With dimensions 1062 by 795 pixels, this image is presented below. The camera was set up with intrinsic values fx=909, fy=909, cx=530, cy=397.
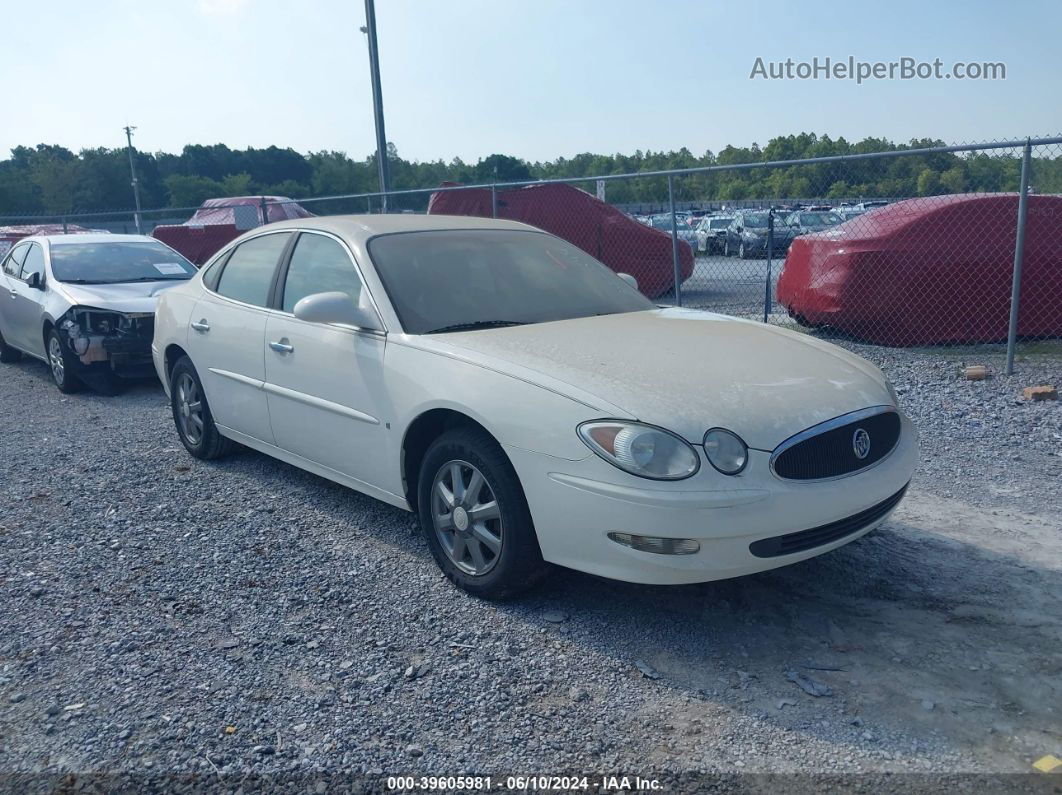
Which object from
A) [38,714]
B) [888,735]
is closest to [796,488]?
[888,735]

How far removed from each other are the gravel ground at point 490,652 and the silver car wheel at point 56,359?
3.80 m

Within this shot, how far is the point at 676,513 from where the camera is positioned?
124 inches

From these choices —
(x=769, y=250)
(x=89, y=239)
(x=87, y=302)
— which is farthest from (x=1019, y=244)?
(x=89, y=239)

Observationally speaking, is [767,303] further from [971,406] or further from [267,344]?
[267,344]

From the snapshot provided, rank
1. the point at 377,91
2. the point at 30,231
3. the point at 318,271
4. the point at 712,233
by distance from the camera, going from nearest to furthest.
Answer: the point at 318,271 < the point at 712,233 < the point at 377,91 < the point at 30,231

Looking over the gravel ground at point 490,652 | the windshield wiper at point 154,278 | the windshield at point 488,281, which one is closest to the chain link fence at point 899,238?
the windshield wiper at point 154,278

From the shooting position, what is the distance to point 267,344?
4.95 m

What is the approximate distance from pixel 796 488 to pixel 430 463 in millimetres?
1540

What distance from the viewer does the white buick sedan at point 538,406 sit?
324 cm

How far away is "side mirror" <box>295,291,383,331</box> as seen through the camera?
13.7 ft

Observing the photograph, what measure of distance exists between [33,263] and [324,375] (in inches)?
263

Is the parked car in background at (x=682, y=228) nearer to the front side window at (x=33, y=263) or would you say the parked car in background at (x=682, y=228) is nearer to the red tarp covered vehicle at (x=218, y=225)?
the red tarp covered vehicle at (x=218, y=225)

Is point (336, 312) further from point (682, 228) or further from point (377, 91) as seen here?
Answer: point (377, 91)

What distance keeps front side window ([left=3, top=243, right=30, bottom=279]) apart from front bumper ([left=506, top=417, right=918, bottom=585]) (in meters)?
8.60
